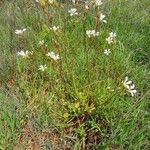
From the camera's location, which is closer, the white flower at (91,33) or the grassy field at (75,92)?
the grassy field at (75,92)

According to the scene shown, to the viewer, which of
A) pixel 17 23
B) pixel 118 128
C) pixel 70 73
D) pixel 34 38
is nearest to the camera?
pixel 118 128

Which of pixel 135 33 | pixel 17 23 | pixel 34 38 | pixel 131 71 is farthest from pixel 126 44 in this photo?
pixel 17 23

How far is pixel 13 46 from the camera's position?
3.81m

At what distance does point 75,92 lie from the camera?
9.50ft

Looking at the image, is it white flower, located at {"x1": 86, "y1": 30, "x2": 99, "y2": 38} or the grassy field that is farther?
white flower, located at {"x1": 86, "y1": 30, "x2": 99, "y2": 38}

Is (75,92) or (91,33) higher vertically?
(91,33)

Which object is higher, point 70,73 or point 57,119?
point 70,73

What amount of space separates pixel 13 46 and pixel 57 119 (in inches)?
46.8

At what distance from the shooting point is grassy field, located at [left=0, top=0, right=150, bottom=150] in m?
2.78

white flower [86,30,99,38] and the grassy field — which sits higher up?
white flower [86,30,99,38]

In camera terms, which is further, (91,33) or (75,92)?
(91,33)

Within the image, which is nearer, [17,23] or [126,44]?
[126,44]

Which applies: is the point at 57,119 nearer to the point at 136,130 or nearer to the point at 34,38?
the point at 136,130

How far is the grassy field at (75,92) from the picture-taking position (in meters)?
2.78
